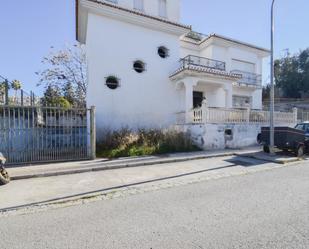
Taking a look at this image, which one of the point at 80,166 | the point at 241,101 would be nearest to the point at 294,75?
the point at 241,101

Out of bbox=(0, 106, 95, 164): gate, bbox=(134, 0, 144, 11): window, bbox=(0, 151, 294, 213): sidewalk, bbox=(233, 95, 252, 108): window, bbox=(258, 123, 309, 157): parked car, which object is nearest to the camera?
bbox=(0, 151, 294, 213): sidewalk

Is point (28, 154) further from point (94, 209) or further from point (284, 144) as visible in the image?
point (284, 144)

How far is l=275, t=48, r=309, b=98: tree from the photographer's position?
110 feet

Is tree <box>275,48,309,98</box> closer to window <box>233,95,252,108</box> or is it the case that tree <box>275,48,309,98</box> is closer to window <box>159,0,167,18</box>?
window <box>233,95,252,108</box>

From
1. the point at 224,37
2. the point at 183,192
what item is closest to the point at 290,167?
the point at 183,192

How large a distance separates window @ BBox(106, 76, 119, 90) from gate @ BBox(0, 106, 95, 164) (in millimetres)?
4330

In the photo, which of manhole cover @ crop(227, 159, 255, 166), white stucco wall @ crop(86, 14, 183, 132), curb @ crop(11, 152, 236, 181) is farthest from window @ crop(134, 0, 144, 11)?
manhole cover @ crop(227, 159, 255, 166)

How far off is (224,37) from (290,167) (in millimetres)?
13457

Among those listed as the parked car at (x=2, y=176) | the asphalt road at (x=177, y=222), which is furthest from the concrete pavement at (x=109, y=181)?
the asphalt road at (x=177, y=222)

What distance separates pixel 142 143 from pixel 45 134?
4.59 metres

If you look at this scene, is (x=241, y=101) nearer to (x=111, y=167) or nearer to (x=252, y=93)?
(x=252, y=93)

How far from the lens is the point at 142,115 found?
13.9m

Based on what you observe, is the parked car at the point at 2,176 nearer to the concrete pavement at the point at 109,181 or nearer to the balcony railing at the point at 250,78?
the concrete pavement at the point at 109,181

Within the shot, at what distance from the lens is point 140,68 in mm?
14281
